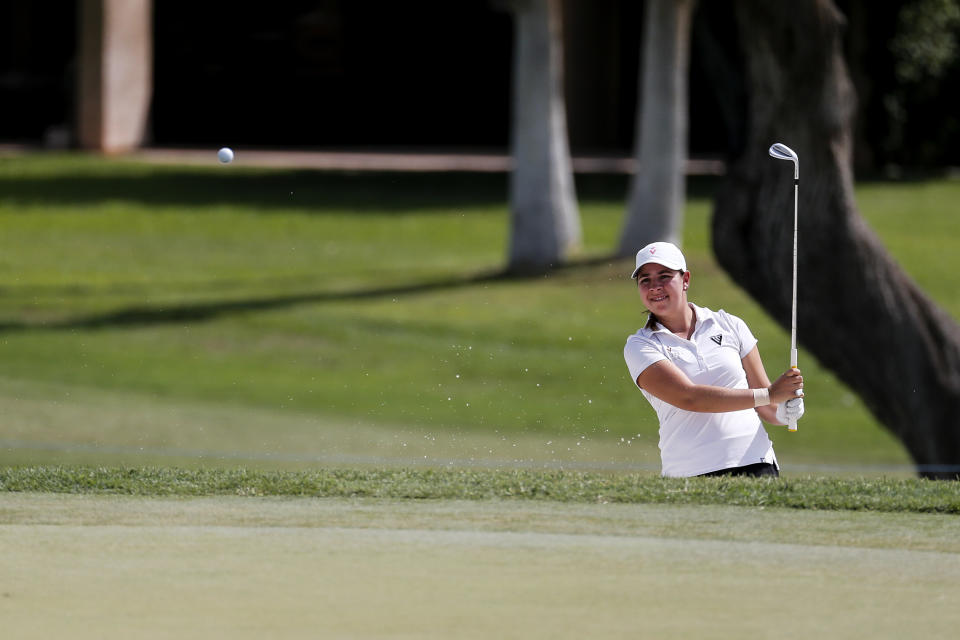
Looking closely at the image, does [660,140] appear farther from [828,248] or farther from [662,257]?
[662,257]

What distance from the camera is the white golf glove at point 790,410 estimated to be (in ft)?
17.5

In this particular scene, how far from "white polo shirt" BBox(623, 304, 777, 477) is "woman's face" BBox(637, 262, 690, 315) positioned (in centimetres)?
9

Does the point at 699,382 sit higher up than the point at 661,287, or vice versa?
the point at 661,287

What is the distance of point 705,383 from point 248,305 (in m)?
12.8

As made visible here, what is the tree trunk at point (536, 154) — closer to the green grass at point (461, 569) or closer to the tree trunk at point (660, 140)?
the tree trunk at point (660, 140)

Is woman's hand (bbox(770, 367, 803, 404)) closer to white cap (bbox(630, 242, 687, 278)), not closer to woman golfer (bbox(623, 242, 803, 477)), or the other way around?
woman golfer (bbox(623, 242, 803, 477))

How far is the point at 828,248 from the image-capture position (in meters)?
11.5

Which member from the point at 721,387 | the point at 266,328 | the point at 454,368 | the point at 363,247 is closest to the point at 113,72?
the point at 363,247

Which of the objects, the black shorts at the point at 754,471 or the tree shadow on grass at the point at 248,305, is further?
the tree shadow on grass at the point at 248,305

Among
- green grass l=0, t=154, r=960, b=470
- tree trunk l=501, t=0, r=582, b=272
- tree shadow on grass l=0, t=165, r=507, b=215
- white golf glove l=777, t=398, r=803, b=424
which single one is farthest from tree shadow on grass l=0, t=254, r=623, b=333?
white golf glove l=777, t=398, r=803, b=424

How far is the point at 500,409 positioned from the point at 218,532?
9643 millimetres

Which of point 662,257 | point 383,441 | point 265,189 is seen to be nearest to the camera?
point 662,257

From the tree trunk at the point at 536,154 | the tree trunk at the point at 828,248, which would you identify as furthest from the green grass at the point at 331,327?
the tree trunk at the point at 828,248

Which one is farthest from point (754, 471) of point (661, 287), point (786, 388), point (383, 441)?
point (383, 441)
